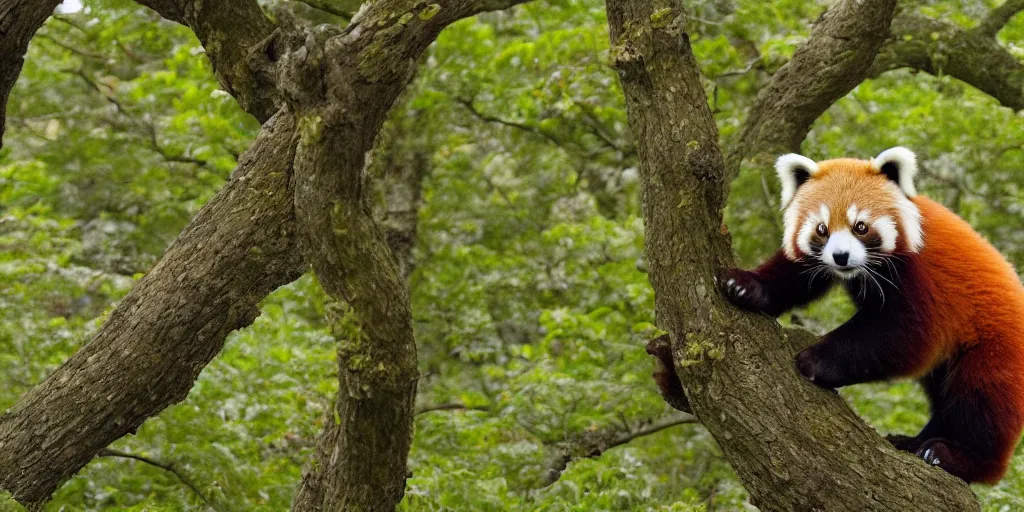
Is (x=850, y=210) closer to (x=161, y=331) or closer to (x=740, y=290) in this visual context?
(x=740, y=290)

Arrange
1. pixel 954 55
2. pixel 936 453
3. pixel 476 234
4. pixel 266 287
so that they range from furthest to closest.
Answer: pixel 476 234, pixel 954 55, pixel 266 287, pixel 936 453

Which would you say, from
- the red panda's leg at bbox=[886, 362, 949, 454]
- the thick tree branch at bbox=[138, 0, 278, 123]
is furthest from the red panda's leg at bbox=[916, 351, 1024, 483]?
the thick tree branch at bbox=[138, 0, 278, 123]

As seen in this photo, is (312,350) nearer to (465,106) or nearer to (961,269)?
(465,106)

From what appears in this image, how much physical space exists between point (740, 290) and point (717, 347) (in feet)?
0.70

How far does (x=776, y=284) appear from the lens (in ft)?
10.4

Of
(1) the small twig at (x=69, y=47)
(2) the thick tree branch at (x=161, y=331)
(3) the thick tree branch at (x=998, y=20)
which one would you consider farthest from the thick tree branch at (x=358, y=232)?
(1) the small twig at (x=69, y=47)

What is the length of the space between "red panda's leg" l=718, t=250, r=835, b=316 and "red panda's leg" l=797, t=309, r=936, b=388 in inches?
8.6

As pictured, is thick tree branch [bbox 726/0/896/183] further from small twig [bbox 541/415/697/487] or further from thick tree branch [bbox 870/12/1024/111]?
small twig [bbox 541/415/697/487]

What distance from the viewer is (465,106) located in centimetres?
738

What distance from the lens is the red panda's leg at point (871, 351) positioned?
2945 mm

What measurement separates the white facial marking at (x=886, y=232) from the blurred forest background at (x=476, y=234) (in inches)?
68.4

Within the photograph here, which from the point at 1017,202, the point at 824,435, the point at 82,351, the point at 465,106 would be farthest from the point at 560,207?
the point at 824,435

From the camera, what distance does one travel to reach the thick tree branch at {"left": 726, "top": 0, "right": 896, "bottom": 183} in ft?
13.5

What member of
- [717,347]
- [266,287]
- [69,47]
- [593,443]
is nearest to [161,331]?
[266,287]
